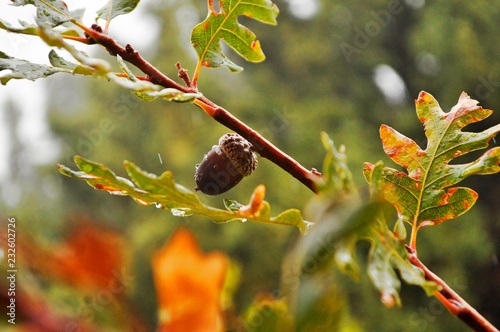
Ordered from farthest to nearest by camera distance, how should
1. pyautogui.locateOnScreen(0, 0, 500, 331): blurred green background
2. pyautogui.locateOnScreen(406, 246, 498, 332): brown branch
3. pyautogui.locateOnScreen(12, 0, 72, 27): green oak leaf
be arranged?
pyautogui.locateOnScreen(0, 0, 500, 331): blurred green background, pyautogui.locateOnScreen(12, 0, 72, 27): green oak leaf, pyautogui.locateOnScreen(406, 246, 498, 332): brown branch

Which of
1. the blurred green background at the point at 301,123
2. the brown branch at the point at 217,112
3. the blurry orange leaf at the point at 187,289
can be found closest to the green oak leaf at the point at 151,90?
the brown branch at the point at 217,112

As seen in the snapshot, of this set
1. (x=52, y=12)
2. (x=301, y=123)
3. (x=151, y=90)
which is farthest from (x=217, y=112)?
(x=301, y=123)

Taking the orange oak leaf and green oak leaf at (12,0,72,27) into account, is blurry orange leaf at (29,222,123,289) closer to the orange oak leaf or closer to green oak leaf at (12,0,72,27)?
the orange oak leaf

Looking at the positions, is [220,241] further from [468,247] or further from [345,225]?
[345,225]

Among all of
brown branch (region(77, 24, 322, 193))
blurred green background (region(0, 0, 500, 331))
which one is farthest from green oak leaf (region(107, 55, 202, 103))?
blurred green background (region(0, 0, 500, 331))

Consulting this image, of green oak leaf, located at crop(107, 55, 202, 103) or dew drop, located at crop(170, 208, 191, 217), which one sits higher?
green oak leaf, located at crop(107, 55, 202, 103)

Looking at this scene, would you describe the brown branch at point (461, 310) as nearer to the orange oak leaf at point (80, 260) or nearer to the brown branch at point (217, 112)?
the brown branch at point (217, 112)

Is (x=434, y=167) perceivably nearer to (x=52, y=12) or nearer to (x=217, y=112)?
(x=217, y=112)
